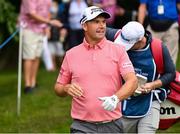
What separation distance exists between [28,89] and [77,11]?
2785mm

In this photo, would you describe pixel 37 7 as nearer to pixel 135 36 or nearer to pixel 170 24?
pixel 170 24

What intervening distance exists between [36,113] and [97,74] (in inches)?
166

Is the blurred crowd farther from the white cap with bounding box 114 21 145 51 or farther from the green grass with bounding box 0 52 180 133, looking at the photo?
the white cap with bounding box 114 21 145 51

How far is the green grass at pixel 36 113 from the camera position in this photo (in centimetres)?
838

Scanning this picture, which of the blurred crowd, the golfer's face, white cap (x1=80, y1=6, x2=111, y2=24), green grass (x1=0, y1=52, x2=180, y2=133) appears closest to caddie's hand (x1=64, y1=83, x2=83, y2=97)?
the golfer's face

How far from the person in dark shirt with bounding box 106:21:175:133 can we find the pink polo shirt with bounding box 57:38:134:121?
849 mm

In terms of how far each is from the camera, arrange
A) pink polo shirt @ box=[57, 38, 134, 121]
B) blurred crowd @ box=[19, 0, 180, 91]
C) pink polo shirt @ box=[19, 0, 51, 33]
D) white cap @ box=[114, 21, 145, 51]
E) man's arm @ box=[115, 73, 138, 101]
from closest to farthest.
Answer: man's arm @ box=[115, 73, 138, 101], pink polo shirt @ box=[57, 38, 134, 121], white cap @ box=[114, 21, 145, 51], blurred crowd @ box=[19, 0, 180, 91], pink polo shirt @ box=[19, 0, 51, 33]

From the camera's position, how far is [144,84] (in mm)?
6199

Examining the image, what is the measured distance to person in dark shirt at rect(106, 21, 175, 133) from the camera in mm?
6160

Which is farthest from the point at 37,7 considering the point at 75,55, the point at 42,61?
the point at 42,61

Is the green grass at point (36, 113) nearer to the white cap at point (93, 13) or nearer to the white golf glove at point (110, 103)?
the white cap at point (93, 13)

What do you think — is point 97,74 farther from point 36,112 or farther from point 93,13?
point 36,112

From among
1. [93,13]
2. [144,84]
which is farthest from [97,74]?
[144,84]

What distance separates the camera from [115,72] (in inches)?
205
